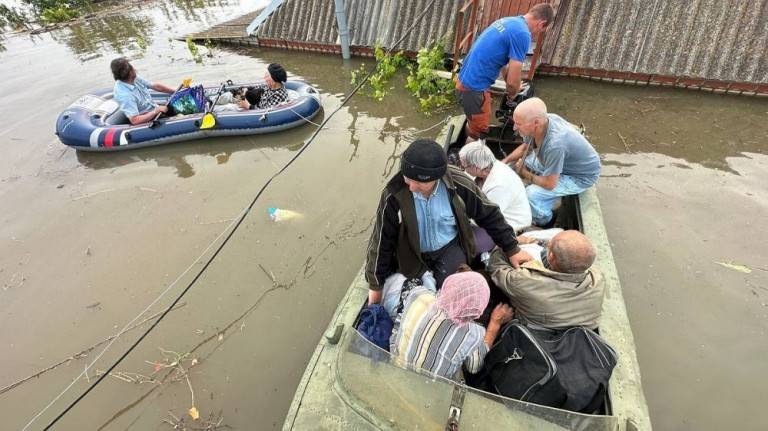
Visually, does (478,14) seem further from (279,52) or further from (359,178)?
(279,52)

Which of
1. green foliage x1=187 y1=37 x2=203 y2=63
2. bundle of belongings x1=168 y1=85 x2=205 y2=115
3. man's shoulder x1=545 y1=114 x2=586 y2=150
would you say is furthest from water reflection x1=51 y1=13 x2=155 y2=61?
man's shoulder x1=545 y1=114 x2=586 y2=150

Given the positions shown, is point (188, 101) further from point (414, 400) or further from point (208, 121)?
point (414, 400)

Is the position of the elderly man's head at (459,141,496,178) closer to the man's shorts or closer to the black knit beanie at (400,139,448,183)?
the black knit beanie at (400,139,448,183)

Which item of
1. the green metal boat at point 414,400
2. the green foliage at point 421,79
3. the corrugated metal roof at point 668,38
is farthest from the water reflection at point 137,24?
the green metal boat at point 414,400

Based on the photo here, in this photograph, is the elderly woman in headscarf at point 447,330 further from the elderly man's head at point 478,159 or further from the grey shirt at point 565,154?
the grey shirt at point 565,154

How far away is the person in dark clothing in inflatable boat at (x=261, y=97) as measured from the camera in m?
6.91

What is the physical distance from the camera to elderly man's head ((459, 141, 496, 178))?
327 cm

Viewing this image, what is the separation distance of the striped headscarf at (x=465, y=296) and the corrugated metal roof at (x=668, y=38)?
23.5 ft

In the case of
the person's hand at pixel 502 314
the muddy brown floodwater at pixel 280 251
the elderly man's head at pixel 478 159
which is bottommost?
the muddy brown floodwater at pixel 280 251

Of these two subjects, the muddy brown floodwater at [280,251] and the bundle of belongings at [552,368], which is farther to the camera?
the muddy brown floodwater at [280,251]

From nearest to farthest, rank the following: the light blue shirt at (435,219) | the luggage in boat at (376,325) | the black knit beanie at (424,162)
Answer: the black knit beanie at (424,162) → the luggage in boat at (376,325) → the light blue shirt at (435,219)

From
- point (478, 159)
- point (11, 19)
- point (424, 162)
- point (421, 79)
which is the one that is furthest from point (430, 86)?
point (11, 19)

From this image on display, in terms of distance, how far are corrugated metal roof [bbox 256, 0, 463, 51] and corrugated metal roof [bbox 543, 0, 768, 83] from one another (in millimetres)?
2579

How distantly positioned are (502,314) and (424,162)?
1.19 meters
